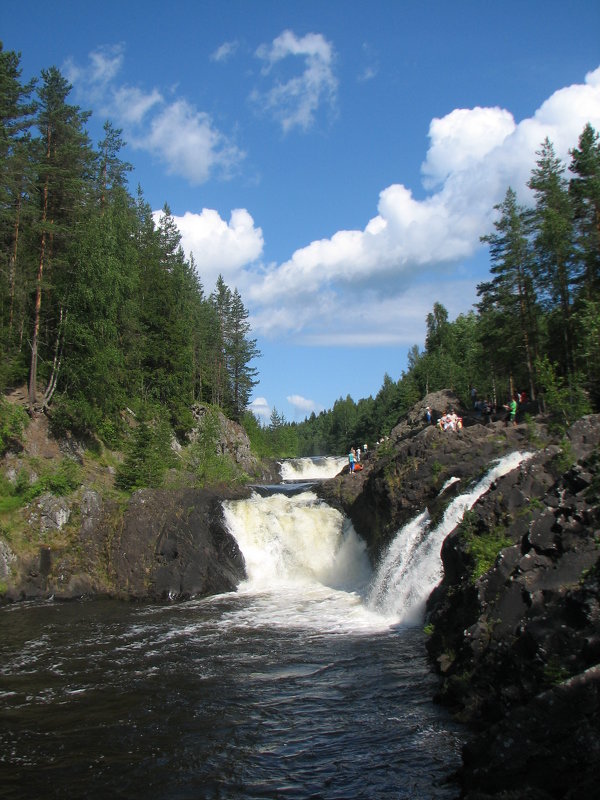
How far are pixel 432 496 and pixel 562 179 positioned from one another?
83.0 ft

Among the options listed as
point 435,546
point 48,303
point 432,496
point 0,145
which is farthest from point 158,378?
point 435,546

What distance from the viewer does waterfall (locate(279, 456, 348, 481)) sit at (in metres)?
61.4

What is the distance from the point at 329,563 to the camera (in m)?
25.1

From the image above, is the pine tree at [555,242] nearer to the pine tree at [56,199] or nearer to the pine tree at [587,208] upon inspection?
the pine tree at [587,208]

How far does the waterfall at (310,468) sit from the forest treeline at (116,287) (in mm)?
19627

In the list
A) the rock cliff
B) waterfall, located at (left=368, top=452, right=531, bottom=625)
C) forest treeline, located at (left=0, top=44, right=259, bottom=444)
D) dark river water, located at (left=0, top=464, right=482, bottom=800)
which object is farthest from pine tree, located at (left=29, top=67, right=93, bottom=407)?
the rock cliff

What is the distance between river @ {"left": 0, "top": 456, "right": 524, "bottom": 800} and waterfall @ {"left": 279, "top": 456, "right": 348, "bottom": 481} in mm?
Answer: 40674

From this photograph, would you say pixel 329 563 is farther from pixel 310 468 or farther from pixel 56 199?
pixel 310 468

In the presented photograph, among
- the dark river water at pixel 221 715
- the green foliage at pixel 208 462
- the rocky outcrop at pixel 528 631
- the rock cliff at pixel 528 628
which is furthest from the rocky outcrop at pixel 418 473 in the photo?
the green foliage at pixel 208 462

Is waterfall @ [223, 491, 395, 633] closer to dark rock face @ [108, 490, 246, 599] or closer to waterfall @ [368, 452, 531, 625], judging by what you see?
dark rock face @ [108, 490, 246, 599]

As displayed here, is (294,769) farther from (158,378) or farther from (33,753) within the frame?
(158,378)

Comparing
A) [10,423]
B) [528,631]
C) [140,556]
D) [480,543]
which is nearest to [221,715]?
[528,631]

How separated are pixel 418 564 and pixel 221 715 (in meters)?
7.90

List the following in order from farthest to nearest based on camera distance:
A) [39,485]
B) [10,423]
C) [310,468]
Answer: [310,468], [10,423], [39,485]
